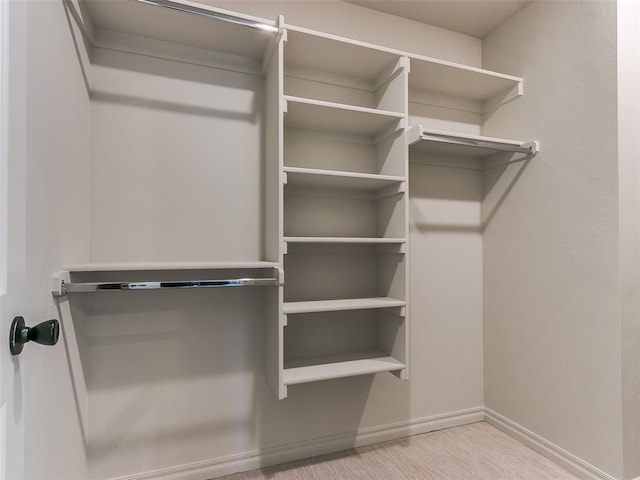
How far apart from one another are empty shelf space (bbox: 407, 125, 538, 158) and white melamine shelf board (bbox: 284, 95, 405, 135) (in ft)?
0.38

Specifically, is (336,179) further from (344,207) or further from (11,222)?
(11,222)

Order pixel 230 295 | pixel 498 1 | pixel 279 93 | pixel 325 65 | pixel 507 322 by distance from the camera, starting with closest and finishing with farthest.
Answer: pixel 279 93, pixel 230 295, pixel 325 65, pixel 498 1, pixel 507 322

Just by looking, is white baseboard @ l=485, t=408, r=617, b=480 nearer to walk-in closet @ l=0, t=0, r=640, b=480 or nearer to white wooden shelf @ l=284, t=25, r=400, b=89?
walk-in closet @ l=0, t=0, r=640, b=480

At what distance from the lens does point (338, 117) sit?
1629 millimetres

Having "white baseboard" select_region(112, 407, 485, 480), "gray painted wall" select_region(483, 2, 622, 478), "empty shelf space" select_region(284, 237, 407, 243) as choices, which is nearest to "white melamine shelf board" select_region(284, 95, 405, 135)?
"empty shelf space" select_region(284, 237, 407, 243)

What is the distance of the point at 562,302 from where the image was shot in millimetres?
1676

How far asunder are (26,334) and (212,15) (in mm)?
1252

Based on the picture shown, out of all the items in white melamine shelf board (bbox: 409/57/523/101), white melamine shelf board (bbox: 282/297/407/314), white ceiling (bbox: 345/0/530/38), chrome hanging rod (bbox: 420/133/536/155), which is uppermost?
white ceiling (bbox: 345/0/530/38)

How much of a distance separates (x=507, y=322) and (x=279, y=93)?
177 centimetres

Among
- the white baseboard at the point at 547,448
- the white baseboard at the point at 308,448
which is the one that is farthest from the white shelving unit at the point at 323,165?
the white baseboard at the point at 547,448

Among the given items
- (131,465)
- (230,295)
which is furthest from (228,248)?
(131,465)

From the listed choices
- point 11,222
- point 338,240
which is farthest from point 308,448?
point 11,222

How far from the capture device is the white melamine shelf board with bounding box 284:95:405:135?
4.94 ft

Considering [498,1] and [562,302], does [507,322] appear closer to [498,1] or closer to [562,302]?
[562,302]
